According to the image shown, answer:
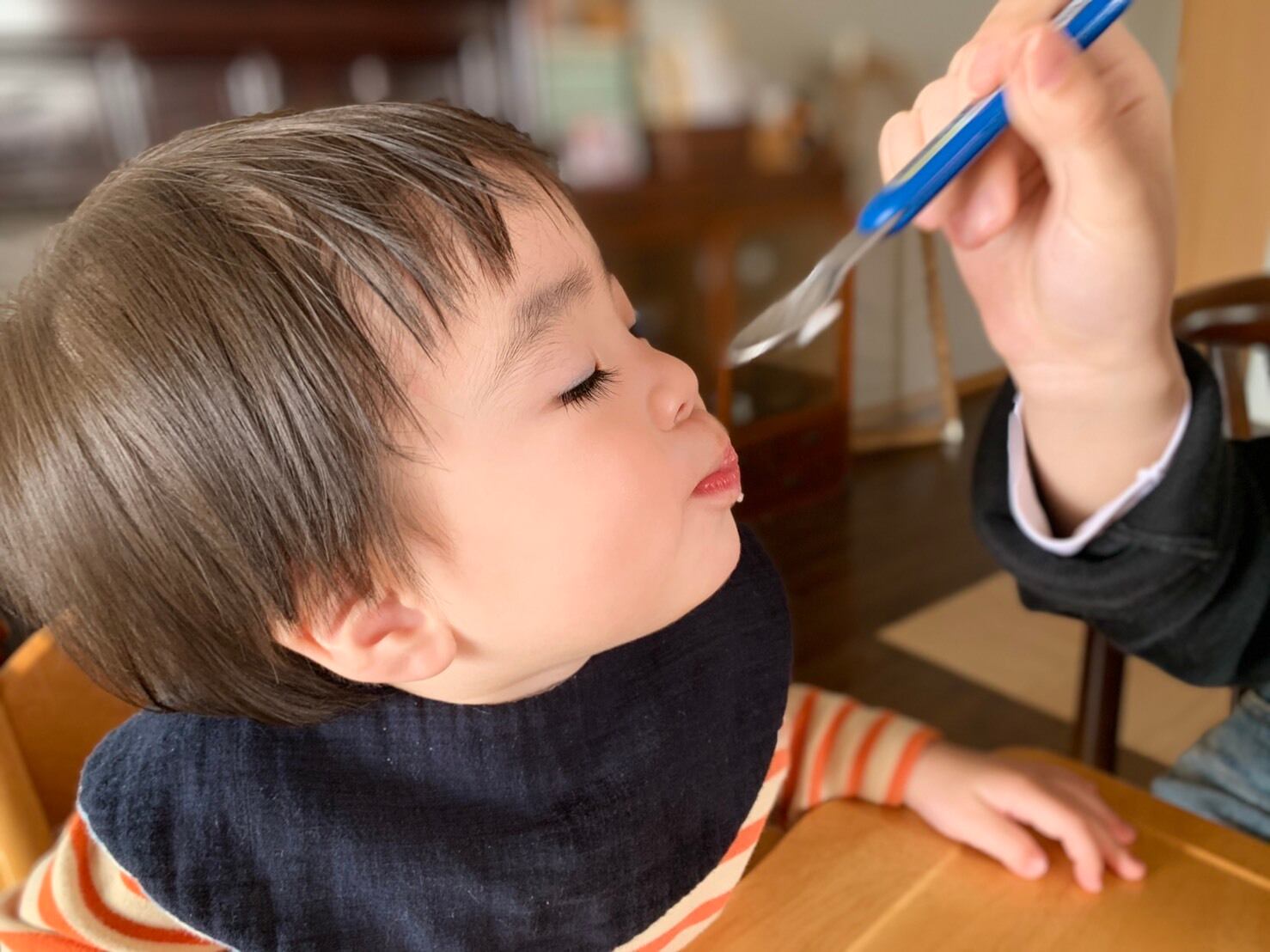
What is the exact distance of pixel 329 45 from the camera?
2.10 meters

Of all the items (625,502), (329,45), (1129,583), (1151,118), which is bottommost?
(1129,583)

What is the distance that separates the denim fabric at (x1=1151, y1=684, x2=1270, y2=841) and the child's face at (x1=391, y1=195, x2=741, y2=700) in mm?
424

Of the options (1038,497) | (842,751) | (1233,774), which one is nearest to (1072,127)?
(1038,497)

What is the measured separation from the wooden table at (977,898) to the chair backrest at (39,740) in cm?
40

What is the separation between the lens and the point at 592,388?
0.40 m

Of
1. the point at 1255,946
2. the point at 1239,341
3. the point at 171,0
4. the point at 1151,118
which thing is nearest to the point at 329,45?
the point at 171,0

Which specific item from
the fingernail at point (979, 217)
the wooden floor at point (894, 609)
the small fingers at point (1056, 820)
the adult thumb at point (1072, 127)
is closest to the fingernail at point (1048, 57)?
the adult thumb at point (1072, 127)

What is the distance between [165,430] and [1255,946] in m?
0.54

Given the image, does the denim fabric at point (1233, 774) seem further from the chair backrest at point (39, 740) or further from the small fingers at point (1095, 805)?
the chair backrest at point (39, 740)

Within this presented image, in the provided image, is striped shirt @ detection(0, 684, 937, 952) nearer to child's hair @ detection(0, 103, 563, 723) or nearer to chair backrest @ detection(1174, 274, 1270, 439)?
child's hair @ detection(0, 103, 563, 723)

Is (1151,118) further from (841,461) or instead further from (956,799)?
(956,799)

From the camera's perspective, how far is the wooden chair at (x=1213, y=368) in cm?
74

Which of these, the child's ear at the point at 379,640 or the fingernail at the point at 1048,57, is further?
the child's ear at the point at 379,640

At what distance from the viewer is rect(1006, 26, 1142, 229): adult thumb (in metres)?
0.30
